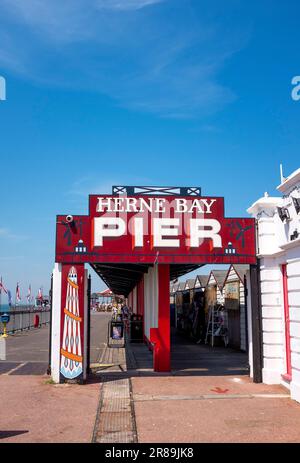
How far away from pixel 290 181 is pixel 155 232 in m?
3.75

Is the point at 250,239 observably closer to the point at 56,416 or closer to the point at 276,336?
the point at 276,336

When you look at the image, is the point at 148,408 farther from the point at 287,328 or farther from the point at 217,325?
the point at 217,325

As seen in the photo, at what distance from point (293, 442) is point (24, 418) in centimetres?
453

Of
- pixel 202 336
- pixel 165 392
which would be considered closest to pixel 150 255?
pixel 165 392

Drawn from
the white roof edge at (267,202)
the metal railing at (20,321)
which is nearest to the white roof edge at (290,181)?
the white roof edge at (267,202)

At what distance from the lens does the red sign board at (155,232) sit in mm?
11625

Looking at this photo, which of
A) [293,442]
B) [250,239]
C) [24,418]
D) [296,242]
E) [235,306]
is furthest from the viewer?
[235,306]

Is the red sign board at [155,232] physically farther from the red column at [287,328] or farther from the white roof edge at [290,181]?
the white roof edge at [290,181]

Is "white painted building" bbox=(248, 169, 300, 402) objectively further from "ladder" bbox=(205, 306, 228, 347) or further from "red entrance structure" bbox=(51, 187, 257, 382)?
"ladder" bbox=(205, 306, 228, 347)

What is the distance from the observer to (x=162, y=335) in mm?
12703

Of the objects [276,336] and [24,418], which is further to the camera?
[276,336]

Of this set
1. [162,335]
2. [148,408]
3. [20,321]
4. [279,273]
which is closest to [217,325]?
[162,335]

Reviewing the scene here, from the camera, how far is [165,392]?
396 inches

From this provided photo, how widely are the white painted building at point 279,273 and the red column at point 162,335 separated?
276cm
